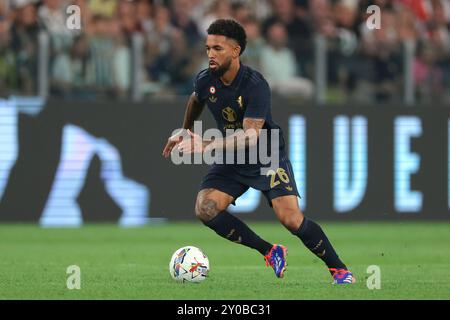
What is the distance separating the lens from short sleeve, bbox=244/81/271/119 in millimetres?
10047

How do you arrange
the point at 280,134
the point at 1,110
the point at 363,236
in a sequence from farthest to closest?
the point at 1,110 → the point at 363,236 → the point at 280,134

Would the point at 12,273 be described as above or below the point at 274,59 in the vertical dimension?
below

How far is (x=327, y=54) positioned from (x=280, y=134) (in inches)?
309

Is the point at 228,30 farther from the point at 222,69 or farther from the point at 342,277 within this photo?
the point at 342,277

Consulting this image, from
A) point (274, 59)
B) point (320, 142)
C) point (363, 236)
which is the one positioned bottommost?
point (363, 236)

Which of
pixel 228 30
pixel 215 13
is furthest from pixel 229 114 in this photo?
pixel 215 13

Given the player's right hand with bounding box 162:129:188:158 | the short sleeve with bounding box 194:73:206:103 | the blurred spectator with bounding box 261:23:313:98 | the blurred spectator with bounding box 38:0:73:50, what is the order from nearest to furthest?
the player's right hand with bounding box 162:129:188:158
the short sleeve with bounding box 194:73:206:103
the blurred spectator with bounding box 38:0:73:50
the blurred spectator with bounding box 261:23:313:98

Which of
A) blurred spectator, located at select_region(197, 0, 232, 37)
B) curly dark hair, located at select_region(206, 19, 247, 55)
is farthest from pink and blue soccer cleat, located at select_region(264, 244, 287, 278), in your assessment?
blurred spectator, located at select_region(197, 0, 232, 37)

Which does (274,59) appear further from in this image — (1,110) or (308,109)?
(1,110)

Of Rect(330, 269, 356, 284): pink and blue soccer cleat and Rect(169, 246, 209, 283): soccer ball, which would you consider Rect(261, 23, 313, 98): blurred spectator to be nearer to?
Rect(169, 246, 209, 283): soccer ball

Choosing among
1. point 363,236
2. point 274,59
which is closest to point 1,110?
point 274,59
